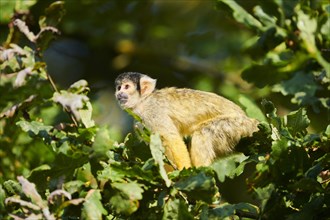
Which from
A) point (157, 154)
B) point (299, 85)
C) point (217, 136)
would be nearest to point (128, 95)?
point (217, 136)

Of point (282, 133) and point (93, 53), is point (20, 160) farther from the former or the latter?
point (93, 53)

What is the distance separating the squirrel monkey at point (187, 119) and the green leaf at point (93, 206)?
1.88 metres

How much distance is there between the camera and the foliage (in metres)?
3.12

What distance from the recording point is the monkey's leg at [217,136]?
201 inches

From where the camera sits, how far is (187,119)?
5613 millimetres

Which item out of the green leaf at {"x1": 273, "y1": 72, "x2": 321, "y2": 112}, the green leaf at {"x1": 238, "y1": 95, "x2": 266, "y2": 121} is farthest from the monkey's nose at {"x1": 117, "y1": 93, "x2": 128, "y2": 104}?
the green leaf at {"x1": 273, "y1": 72, "x2": 321, "y2": 112}

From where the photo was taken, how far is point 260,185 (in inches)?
132

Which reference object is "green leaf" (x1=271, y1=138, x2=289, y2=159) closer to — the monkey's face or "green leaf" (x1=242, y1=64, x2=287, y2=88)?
"green leaf" (x1=242, y1=64, x2=287, y2=88)

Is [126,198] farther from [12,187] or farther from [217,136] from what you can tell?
[217,136]

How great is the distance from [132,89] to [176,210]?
3044mm

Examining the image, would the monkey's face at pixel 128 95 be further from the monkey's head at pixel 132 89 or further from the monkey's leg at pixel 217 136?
the monkey's leg at pixel 217 136

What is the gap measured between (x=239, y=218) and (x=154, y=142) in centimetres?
71

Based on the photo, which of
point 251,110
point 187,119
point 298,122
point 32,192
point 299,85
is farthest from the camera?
point 187,119

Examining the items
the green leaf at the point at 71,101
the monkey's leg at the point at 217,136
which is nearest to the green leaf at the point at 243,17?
the green leaf at the point at 71,101
